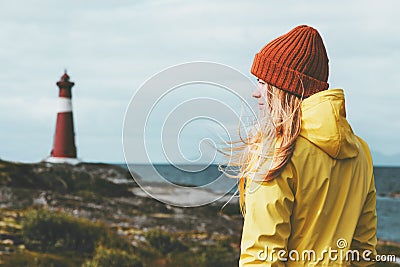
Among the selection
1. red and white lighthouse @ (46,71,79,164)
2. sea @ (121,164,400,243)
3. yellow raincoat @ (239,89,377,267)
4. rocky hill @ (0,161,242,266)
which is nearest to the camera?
yellow raincoat @ (239,89,377,267)

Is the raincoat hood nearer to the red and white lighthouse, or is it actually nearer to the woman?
the woman

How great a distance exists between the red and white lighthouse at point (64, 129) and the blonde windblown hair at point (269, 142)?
25.8 feet

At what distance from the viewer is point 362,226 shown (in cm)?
228

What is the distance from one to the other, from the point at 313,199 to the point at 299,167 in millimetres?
121

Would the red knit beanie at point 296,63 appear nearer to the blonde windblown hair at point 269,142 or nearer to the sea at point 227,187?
the blonde windblown hair at point 269,142

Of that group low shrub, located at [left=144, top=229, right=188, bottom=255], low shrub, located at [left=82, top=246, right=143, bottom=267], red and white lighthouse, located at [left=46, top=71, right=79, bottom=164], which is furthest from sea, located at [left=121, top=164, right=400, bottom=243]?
low shrub, located at [left=82, top=246, right=143, bottom=267]

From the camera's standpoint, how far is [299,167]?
Result: 194 cm

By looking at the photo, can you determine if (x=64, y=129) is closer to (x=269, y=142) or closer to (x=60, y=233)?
(x=60, y=233)

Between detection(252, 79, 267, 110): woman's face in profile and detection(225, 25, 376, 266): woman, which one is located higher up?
detection(252, 79, 267, 110): woman's face in profile

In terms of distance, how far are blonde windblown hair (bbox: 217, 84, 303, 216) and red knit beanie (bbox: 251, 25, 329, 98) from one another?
4cm

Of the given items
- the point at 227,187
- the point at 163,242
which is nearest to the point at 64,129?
the point at 163,242

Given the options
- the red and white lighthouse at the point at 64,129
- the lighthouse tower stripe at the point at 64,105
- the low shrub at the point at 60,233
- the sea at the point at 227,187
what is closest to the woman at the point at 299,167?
the sea at the point at 227,187

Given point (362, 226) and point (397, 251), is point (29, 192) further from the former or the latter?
point (362, 226)

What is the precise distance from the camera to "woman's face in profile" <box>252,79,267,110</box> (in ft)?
6.79
